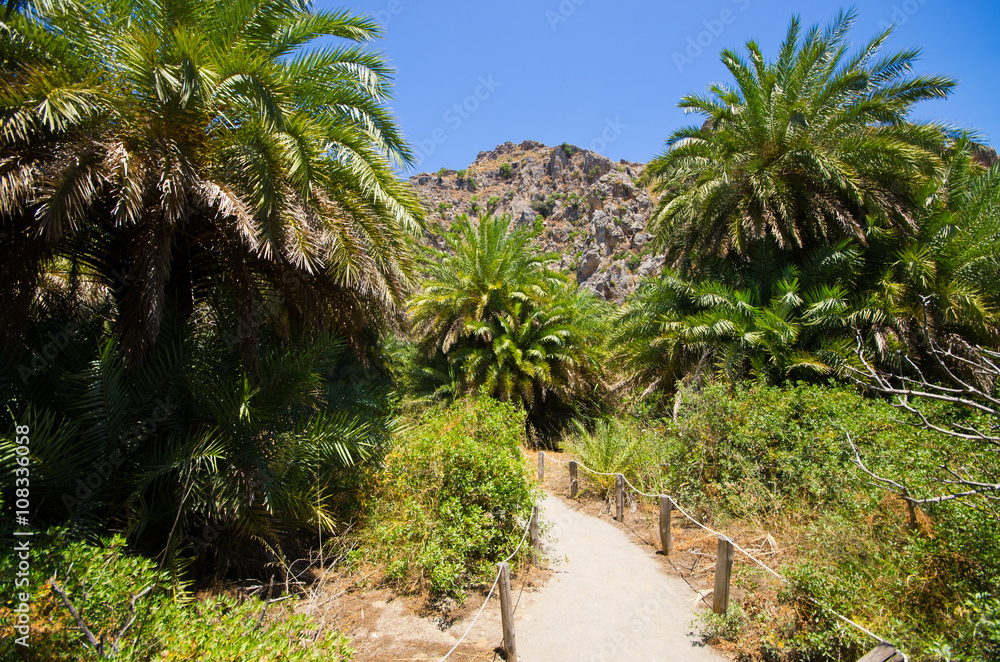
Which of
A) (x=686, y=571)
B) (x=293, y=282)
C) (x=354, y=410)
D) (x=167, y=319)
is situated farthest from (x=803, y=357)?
(x=167, y=319)

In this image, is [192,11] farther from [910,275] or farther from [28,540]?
[910,275]

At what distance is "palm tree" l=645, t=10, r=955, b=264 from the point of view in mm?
9494

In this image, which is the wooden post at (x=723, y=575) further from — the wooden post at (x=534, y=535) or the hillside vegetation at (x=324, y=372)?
the wooden post at (x=534, y=535)

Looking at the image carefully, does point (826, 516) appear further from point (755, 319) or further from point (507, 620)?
point (755, 319)

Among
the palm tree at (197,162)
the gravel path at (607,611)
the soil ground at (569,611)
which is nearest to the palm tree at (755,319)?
the soil ground at (569,611)

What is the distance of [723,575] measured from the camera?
15.2 feet

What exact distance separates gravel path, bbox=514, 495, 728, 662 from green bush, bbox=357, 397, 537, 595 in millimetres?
700

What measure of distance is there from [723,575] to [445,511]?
9.13 feet

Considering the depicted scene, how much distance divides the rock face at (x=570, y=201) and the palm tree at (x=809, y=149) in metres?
25.5

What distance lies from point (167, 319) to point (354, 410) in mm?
2419

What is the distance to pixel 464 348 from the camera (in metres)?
15.0

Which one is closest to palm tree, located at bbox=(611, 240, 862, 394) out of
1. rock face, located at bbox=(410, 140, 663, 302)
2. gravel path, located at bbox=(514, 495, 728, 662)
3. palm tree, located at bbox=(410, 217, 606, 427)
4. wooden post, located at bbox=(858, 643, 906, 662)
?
palm tree, located at bbox=(410, 217, 606, 427)

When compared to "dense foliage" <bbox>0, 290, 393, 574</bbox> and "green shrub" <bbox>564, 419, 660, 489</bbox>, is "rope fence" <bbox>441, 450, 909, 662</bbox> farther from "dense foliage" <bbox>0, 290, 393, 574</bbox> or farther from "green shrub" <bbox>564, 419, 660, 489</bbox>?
"dense foliage" <bbox>0, 290, 393, 574</bbox>

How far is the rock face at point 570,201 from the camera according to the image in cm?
5012
